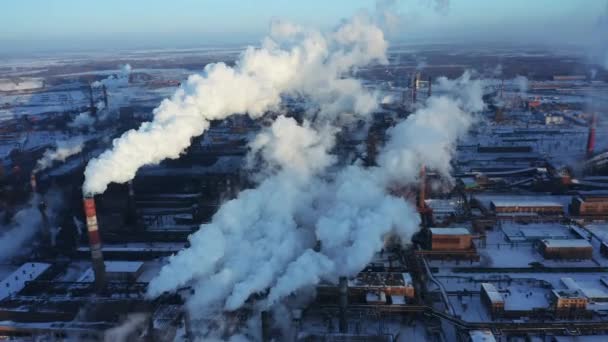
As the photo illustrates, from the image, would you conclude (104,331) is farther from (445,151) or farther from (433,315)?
(445,151)

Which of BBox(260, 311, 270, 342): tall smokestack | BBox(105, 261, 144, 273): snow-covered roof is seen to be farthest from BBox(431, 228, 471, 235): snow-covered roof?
BBox(105, 261, 144, 273): snow-covered roof

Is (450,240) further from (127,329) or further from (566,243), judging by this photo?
(127,329)

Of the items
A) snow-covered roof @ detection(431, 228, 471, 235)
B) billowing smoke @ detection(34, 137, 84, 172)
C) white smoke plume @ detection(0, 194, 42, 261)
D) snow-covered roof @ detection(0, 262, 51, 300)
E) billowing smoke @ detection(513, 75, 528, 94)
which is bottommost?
snow-covered roof @ detection(0, 262, 51, 300)

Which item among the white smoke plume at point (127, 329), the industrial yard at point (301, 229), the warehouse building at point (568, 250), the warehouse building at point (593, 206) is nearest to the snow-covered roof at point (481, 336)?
the industrial yard at point (301, 229)

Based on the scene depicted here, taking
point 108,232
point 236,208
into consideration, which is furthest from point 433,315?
point 108,232

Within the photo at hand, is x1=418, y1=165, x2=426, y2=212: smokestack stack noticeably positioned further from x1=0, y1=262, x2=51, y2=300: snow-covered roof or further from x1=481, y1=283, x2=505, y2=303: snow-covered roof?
x1=0, y1=262, x2=51, y2=300: snow-covered roof

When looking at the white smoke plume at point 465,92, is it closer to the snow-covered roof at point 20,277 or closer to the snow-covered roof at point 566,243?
the snow-covered roof at point 566,243
